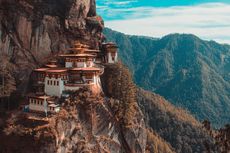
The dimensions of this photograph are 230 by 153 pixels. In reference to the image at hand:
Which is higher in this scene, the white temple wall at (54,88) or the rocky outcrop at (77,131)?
the white temple wall at (54,88)

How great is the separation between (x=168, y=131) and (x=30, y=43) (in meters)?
119

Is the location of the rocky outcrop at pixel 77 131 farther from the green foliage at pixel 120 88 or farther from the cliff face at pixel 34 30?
the cliff face at pixel 34 30

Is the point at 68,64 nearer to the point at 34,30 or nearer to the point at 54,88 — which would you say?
the point at 54,88

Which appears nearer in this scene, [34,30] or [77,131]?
[77,131]

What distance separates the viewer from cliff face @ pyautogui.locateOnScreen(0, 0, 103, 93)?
68562 millimetres

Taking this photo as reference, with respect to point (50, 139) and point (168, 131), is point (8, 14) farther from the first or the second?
point (168, 131)

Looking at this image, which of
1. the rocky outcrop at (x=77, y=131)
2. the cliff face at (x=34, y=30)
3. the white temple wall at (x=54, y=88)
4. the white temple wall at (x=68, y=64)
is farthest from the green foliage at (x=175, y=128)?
the white temple wall at (x=54, y=88)

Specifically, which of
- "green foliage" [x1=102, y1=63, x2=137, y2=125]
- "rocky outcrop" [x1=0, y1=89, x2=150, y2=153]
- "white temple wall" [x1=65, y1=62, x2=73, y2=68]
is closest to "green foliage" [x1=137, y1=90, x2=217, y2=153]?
"rocky outcrop" [x1=0, y1=89, x2=150, y2=153]

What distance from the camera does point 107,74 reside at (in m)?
73.2

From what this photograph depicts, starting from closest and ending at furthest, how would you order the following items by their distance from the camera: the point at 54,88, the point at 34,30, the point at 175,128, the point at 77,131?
the point at 77,131
the point at 54,88
the point at 34,30
the point at 175,128

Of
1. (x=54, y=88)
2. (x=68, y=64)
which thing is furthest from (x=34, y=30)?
(x=54, y=88)

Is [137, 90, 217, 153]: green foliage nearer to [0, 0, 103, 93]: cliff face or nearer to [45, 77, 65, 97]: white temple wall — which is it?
[0, 0, 103, 93]: cliff face

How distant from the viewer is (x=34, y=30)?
6988 cm

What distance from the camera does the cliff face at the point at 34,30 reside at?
225ft
